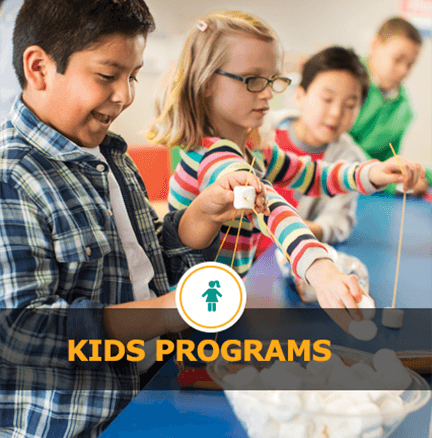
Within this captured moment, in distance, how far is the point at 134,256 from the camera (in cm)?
54

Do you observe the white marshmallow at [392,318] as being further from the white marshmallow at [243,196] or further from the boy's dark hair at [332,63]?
the boy's dark hair at [332,63]

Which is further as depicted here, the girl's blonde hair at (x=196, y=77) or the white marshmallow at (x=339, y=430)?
the girl's blonde hair at (x=196, y=77)

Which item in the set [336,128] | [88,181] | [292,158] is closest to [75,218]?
[88,181]

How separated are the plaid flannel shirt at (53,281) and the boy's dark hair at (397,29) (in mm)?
1526

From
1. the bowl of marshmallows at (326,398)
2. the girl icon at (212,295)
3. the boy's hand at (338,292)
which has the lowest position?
the bowl of marshmallows at (326,398)

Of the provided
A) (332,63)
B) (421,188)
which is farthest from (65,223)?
(421,188)

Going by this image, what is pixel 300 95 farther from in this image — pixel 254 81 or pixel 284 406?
pixel 284 406

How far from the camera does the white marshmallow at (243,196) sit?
373mm

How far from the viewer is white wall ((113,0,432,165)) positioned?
681mm

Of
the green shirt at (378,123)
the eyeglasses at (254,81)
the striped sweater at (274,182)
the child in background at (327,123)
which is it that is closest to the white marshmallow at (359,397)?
the striped sweater at (274,182)

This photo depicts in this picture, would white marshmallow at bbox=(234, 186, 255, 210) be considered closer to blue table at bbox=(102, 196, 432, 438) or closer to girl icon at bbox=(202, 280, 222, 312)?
girl icon at bbox=(202, 280, 222, 312)

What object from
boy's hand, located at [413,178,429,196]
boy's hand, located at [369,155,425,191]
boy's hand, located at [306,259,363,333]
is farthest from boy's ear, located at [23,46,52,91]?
boy's hand, located at [413,178,429,196]

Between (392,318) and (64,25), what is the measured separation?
1.60 ft

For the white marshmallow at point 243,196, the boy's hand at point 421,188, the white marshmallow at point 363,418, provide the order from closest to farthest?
1. the white marshmallow at point 363,418
2. the white marshmallow at point 243,196
3. the boy's hand at point 421,188
